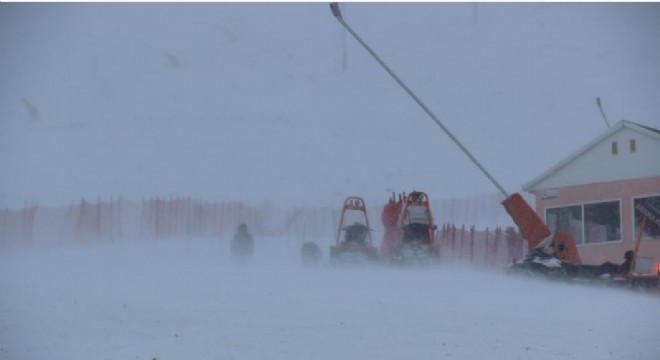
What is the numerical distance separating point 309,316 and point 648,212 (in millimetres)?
9884

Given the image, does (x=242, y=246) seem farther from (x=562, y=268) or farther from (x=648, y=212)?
(x=648, y=212)

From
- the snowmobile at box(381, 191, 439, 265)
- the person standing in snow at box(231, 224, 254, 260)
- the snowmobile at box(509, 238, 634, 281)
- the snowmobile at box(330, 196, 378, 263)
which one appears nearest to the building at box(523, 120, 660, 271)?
the snowmobile at box(509, 238, 634, 281)

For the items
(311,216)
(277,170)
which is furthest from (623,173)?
(277,170)

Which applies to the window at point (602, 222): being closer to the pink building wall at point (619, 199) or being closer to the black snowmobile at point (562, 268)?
the pink building wall at point (619, 199)

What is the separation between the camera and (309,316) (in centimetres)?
1288

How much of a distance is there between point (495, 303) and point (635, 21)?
65.0 metres

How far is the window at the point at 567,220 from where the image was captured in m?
22.3

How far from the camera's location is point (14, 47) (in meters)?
57.2

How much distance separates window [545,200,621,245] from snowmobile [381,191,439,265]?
344 cm

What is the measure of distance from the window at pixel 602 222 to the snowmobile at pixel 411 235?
3.95m

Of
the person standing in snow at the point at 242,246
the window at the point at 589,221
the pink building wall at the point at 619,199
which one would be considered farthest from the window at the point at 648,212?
the person standing in snow at the point at 242,246

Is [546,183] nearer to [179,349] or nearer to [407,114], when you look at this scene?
[179,349]

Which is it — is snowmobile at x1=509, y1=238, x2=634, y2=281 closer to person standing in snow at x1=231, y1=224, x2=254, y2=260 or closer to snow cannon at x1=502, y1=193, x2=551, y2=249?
snow cannon at x1=502, y1=193, x2=551, y2=249

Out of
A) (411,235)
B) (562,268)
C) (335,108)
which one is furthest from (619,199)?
(335,108)
